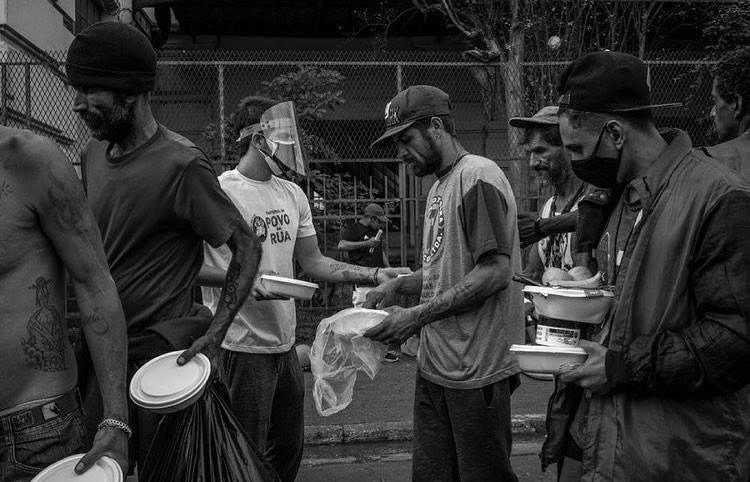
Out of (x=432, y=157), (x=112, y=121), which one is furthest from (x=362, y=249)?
(x=112, y=121)

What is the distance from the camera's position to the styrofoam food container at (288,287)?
Result: 400cm

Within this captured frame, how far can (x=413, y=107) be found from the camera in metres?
4.09

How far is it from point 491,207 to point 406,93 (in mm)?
758

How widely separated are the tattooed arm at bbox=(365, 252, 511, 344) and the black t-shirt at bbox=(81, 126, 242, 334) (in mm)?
991

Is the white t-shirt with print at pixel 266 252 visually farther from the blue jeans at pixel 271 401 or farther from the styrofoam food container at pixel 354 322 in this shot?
the styrofoam food container at pixel 354 322

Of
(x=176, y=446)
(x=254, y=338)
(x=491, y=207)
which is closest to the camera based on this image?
(x=176, y=446)

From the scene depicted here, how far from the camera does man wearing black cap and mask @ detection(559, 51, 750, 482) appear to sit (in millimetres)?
2334

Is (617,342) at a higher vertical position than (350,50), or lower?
lower

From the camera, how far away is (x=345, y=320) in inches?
161

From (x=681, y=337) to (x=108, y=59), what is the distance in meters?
2.08

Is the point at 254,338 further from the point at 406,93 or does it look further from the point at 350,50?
the point at 350,50

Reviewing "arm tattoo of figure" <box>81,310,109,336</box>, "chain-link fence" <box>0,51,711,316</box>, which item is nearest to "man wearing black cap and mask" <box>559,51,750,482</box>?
"arm tattoo of figure" <box>81,310,109,336</box>

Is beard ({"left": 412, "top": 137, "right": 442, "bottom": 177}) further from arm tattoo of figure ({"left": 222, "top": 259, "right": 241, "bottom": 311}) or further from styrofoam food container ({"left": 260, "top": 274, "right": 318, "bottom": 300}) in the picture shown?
arm tattoo of figure ({"left": 222, "top": 259, "right": 241, "bottom": 311})

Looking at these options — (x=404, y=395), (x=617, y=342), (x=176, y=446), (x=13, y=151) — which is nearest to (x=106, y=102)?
(x=13, y=151)
